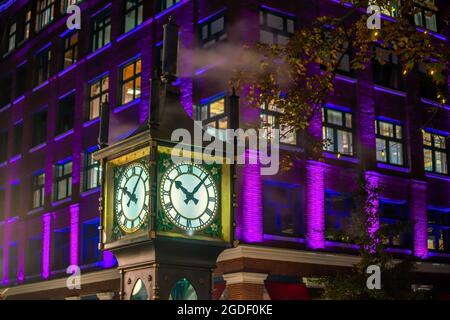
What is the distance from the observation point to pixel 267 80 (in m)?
12.1

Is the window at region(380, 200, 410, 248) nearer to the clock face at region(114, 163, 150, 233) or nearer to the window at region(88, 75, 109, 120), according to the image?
the window at region(88, 75, 109, 120)

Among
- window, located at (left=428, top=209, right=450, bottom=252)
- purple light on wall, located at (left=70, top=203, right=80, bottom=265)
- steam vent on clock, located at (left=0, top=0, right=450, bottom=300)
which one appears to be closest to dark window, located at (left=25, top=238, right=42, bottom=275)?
steam vent on clock, located at (left=0, top=0, right=450, bottom=300)

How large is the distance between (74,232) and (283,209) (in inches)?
424

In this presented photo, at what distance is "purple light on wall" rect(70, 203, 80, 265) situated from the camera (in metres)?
29.8

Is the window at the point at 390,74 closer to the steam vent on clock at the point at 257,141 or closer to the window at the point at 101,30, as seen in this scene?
the steam vent on clock at the point at 257,141

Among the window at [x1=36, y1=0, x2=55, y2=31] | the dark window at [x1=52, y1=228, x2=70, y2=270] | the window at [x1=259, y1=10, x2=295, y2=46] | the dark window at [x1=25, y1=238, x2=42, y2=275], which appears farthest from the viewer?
the window at [x1=36, y1=0, x2=55, y2=31]

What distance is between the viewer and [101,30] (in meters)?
31.2

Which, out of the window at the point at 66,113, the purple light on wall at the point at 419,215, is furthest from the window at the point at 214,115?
the window at the point at 66,113

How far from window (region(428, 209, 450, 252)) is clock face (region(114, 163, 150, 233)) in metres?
23.9

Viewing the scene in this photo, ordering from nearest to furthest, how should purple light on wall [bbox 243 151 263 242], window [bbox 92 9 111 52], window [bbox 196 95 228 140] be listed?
purple light on wall [bbox 243 151 263 242] < window [bbox 196 95 228 140] < window [bbox 92 9 111 52]

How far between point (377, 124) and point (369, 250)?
23.3 ft

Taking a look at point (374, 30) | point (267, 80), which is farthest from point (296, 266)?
point (374, 30)

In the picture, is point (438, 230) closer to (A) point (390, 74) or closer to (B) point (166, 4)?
(A) point (390, 74)
